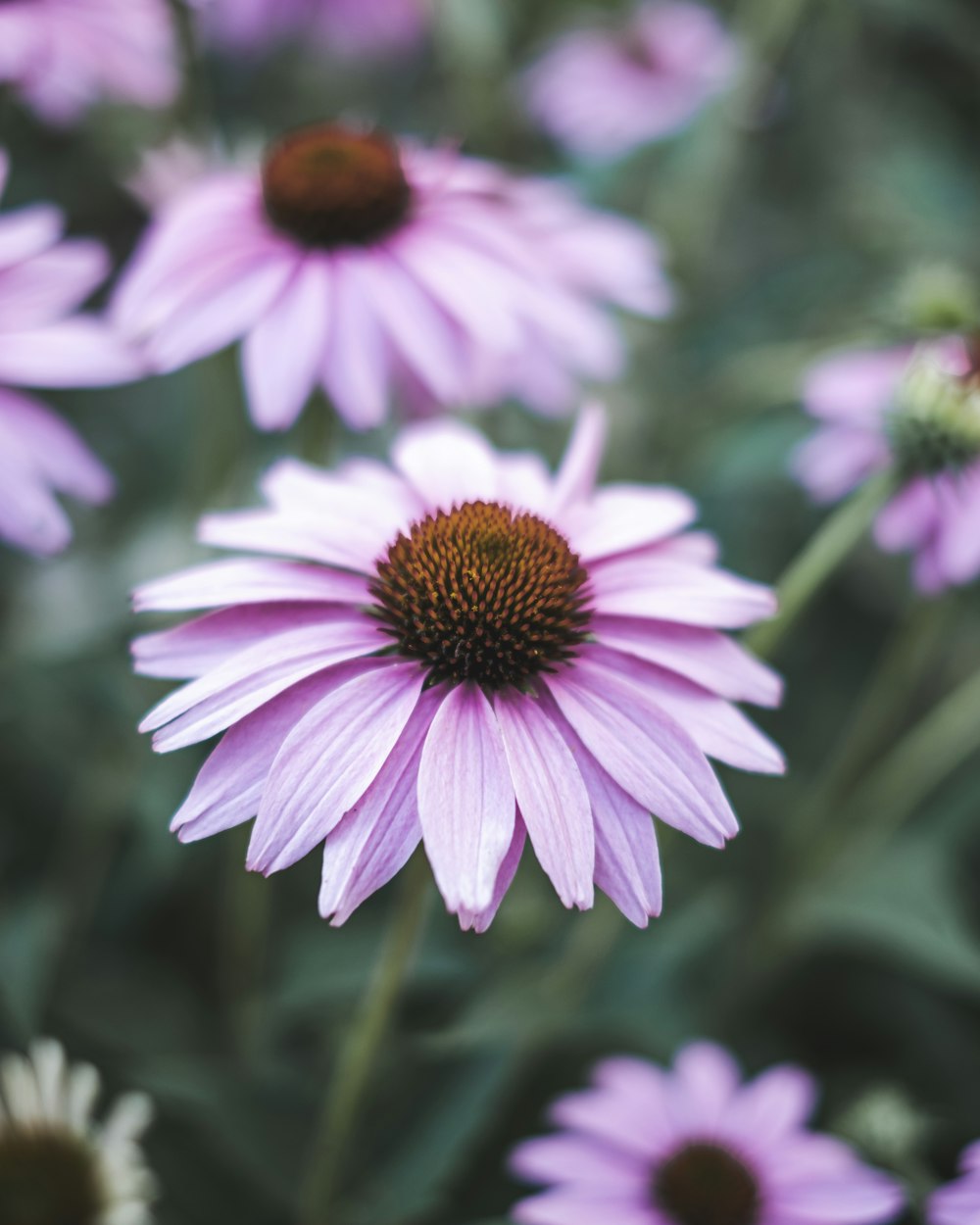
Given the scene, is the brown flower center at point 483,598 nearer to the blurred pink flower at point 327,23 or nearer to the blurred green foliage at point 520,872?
the blurred green foliage at point 520,872

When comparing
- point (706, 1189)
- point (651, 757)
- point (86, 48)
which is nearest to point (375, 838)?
point (651, 757)

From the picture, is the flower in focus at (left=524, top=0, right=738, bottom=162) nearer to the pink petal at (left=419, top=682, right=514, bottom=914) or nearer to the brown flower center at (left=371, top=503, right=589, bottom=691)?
the brown flower center at (left=371, top=503, right=589, bottom=691)

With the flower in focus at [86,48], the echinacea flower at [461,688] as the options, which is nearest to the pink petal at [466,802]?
the echinacea flower at [461,688]

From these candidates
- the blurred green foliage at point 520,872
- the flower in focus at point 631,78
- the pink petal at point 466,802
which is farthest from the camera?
the flower in focus at point 631,78

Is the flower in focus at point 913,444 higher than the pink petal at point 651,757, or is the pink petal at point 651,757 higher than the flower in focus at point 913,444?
the flower in focus at point 913,444

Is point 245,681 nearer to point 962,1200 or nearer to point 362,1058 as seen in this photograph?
point 362,1058

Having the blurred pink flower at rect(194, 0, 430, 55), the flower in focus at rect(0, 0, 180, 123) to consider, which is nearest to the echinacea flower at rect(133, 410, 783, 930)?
the flower in focus at rect(0, 0, 180, 123)

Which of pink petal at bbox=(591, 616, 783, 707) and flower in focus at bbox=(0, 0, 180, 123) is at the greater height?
flower in focus at bbox=(0, 0, 180, 123)
